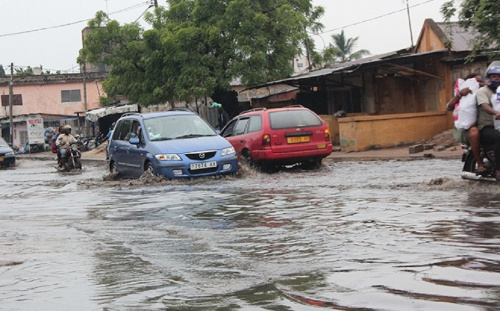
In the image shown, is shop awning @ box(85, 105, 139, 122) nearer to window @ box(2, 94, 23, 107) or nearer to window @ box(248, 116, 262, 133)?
window @ box(2, 94, 23, 107)

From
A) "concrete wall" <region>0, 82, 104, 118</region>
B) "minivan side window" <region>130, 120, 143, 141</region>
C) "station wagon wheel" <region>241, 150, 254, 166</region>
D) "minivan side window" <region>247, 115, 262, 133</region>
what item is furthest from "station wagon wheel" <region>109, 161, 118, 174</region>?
"concrete wall" <region>0, 82, 104, 118</region>

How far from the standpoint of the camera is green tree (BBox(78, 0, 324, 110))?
108 ft

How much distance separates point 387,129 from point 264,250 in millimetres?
17981

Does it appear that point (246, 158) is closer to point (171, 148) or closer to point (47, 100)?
point (171, 148)

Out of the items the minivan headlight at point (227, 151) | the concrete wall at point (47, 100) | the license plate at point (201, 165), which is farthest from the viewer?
the concrete wall at point (47, 100)

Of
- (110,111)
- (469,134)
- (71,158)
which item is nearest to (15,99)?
(110,111)

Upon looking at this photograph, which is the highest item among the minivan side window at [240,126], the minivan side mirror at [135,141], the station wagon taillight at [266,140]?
the minivan side window at [240,126]

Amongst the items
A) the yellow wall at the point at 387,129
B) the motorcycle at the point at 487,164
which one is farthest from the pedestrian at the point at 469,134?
the yellow wall at the point at 387,129

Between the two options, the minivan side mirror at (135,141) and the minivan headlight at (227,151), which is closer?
the minivan headlight at (227,151)

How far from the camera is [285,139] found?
17344mm

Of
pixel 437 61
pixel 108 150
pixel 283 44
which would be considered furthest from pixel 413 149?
pixel 283 44

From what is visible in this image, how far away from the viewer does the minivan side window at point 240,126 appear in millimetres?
18562

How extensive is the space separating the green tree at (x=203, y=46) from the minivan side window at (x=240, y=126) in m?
13.8

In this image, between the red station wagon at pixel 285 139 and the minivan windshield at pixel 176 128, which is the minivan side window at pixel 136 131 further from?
the red station wagon at pixel 285 139
